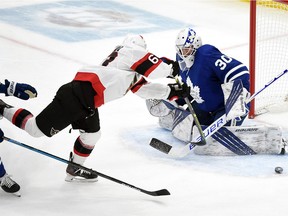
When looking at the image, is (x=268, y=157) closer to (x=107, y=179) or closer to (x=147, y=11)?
(x=107, y=179)

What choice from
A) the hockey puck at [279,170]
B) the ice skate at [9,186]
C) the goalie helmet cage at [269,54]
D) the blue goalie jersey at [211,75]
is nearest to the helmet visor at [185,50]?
the blue goalie jersey at [211,75]

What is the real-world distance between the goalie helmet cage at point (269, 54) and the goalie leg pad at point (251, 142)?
66 centimetres

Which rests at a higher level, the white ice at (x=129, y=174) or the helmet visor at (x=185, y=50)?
the helmet visor at (x=185, y=50)

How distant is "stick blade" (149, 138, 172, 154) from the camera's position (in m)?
4.16

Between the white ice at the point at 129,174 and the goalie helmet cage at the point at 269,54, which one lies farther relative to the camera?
the goalie helmet cage at the point at 269,54

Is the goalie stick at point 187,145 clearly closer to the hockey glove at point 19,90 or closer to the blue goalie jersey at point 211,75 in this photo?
the blue goalie jersey at point 211,75

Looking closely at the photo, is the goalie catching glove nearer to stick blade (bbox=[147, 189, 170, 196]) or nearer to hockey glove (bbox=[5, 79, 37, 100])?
hockey glove (bbox=[5, 79, 37, 100])

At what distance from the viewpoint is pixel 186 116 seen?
430 centimetres

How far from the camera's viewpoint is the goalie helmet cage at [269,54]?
484 centimetres

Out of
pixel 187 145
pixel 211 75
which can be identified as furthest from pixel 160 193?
pixel 211 75

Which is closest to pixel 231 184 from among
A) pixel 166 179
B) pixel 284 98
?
pixel 166 179

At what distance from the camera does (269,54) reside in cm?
540

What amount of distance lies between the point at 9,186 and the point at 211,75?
4.28 ft

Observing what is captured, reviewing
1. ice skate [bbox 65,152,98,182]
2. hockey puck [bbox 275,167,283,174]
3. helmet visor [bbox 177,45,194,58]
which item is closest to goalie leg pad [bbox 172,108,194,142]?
helmet visor [bbox 177,45,194,58]
